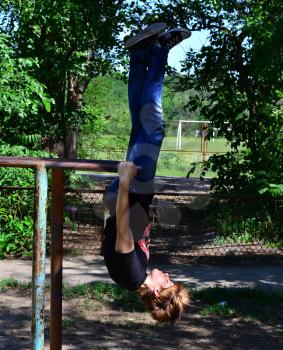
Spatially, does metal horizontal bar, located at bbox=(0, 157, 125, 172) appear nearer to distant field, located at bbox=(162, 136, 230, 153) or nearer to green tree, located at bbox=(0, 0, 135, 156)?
green tree, located at bbox=(0, 0, 135, 156)

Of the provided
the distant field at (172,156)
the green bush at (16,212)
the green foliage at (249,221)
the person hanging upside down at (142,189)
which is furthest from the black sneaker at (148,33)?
the distant field at (172,156)

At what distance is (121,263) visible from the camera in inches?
120

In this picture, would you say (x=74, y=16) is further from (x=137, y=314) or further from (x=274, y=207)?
(x=137, y=314)

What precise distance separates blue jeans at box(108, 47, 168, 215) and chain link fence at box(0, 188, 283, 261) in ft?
14.2

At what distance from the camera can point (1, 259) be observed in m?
7.83

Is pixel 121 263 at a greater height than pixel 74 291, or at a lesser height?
greater

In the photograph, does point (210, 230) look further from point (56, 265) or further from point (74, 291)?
point (56, 265)

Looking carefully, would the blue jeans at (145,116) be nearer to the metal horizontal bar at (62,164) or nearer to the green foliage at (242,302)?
the metal horizontal bar at (62,164)

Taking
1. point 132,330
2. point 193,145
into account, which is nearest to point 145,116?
point 132,330

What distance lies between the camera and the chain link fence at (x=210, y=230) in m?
8.28

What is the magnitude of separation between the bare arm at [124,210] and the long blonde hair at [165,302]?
648 mm

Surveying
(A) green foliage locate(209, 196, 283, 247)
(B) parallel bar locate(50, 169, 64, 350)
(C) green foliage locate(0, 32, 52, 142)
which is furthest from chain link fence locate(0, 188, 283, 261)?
(B) parallel bar locate(50, 169, 64, 350)

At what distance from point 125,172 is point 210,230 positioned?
21.1 ft

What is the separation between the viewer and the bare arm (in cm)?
266
